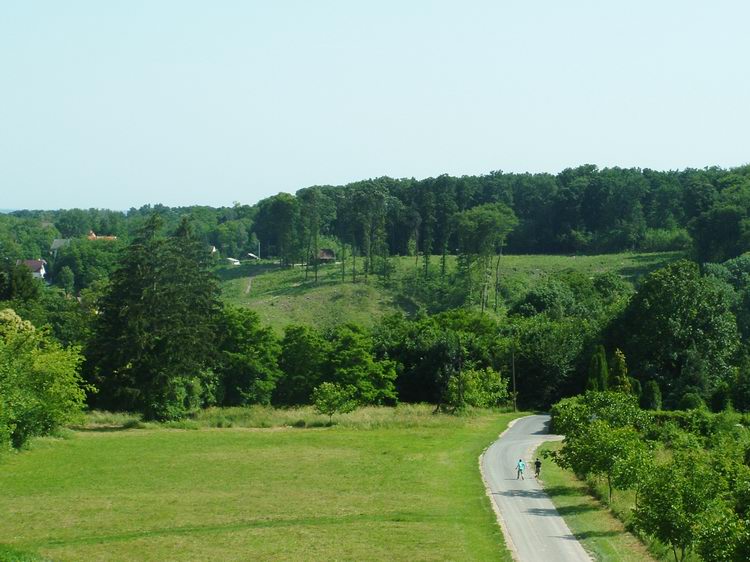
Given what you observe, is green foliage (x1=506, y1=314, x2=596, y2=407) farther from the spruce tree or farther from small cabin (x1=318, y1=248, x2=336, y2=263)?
small cabin (x1=318, y1=248, x2=336, y2=263)

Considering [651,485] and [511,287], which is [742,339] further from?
[651,485]

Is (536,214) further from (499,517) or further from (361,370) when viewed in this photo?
(499,517)

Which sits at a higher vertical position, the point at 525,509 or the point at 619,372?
the point at 619,372

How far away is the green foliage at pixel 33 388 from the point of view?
48344mm

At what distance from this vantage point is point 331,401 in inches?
2534

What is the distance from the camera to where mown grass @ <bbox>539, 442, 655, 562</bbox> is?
29312mm

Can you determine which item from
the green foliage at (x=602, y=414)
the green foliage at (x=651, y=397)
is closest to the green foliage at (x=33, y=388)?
the green foliage at (x=602, y=414)

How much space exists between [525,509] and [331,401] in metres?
29.7

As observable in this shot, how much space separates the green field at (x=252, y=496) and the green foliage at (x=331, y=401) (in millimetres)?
4930

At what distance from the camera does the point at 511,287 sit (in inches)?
4478

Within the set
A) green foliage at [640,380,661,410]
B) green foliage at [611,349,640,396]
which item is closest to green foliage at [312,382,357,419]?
green foliage at [611,349,640,396]

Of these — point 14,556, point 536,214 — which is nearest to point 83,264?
point 536,214

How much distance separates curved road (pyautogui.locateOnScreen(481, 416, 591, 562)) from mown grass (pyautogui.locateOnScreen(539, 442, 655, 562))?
373 millimetres

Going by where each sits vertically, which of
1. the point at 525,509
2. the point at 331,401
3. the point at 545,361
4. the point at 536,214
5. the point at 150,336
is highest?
the point at 536,214
